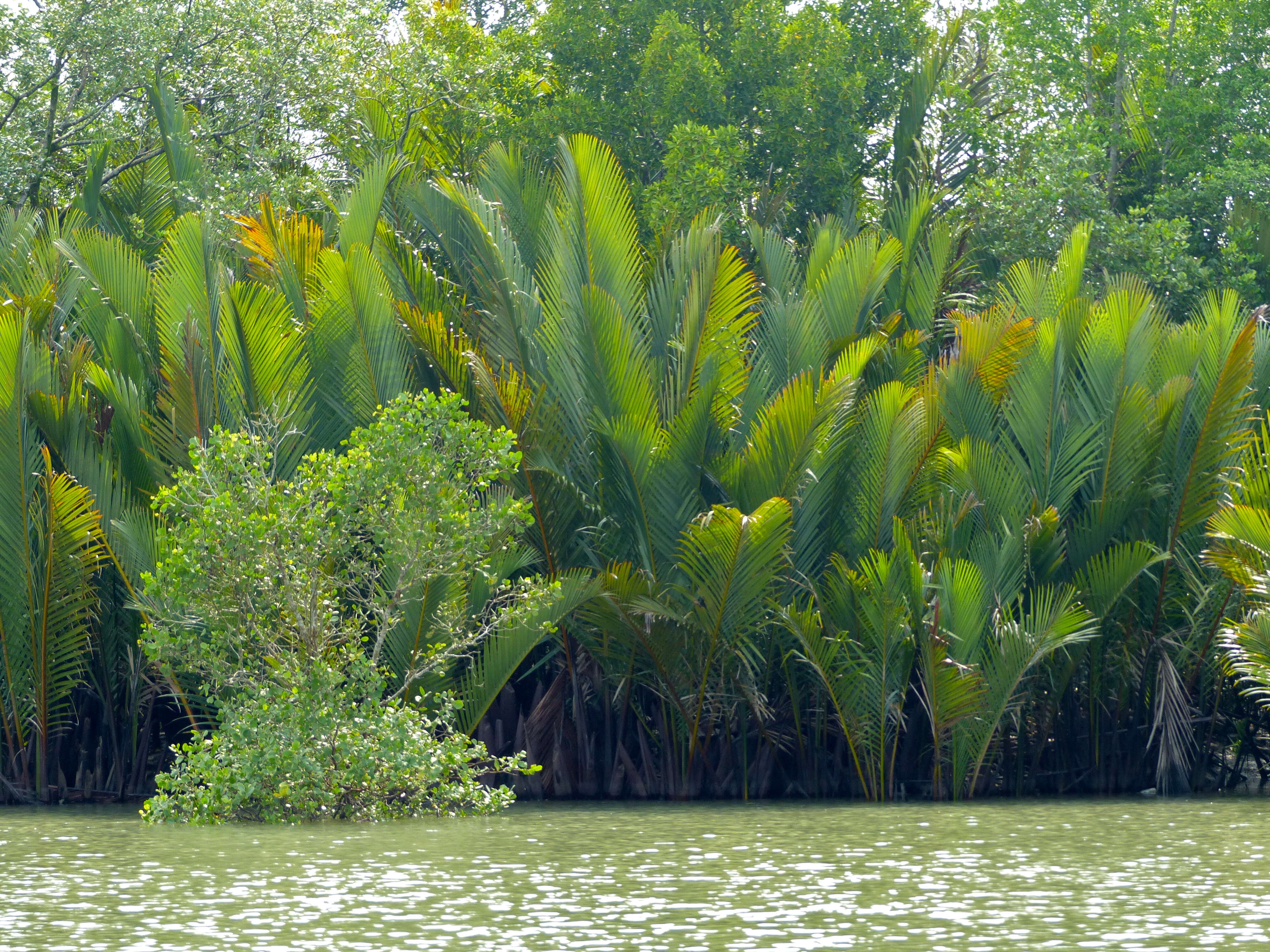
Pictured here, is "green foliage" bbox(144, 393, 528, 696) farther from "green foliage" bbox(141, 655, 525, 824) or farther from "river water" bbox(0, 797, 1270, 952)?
"river water" bbox(0, 797, 1270, 952)

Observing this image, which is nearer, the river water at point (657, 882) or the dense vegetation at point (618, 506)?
the river water at point (657, 882)

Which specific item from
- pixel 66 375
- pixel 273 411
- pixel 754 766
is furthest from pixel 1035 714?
pixel 66 375

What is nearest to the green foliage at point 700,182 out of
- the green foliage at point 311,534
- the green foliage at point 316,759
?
the green foliage at point 311,534

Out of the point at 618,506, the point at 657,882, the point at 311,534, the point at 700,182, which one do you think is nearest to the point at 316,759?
the point at 311,534

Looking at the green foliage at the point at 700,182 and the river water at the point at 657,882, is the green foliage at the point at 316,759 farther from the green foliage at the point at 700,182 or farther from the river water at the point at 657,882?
the green foliage at the point at 700,182

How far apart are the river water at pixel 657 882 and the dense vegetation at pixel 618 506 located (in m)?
0.97

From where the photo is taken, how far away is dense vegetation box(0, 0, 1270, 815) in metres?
9.61

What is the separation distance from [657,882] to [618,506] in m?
3.97

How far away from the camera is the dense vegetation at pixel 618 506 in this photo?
9.61m

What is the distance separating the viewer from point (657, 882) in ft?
23.1

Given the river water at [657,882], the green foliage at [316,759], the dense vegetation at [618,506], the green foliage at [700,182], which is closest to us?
the river water at [657,882]

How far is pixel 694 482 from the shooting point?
1040cm

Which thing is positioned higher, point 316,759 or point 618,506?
point 618,506

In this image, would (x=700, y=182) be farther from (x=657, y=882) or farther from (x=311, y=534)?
(x=657, y=882)
